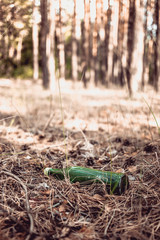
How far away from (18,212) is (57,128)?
212 cm

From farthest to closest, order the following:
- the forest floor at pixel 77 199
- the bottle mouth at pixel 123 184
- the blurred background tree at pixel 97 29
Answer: the blurred background tree at pixel 97 29 < the bottle mouth at pixel 123 184 < the forest floor at pixel 77 199

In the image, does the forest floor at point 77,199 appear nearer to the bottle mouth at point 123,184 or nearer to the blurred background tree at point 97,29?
the bottle mouth at point 123,184

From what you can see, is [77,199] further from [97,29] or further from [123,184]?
[97,29]

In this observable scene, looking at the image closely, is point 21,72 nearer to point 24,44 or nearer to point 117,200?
point 24,44

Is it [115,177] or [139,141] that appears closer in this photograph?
[115,177]

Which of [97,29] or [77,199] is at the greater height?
[97,29]

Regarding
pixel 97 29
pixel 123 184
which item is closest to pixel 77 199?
pixel 123 184

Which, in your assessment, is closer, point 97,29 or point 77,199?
point 77,199

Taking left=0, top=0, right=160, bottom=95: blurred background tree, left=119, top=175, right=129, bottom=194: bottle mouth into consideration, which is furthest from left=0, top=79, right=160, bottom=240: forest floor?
left=0, top=0, right=160, bottom=95: blurred background tree

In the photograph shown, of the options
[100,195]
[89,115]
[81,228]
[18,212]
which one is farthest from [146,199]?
[89,115]

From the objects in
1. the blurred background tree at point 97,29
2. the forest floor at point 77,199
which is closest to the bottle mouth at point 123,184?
the forest floor at point 77,199

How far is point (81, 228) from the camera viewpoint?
118 cm

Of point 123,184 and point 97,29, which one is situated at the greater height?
point 97,29

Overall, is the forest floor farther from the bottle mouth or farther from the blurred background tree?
the blurred background tree
